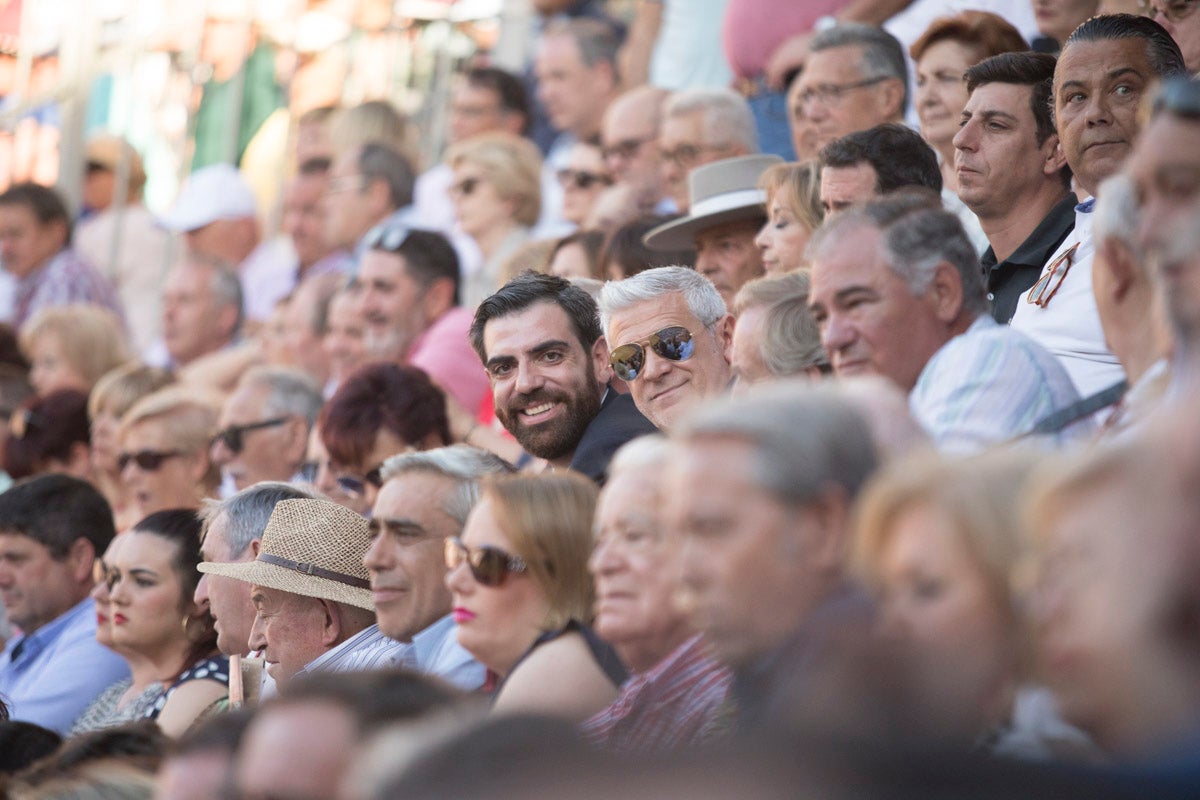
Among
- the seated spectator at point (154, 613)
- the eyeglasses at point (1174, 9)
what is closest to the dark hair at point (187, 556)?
the seated spectator at point (154, 613)

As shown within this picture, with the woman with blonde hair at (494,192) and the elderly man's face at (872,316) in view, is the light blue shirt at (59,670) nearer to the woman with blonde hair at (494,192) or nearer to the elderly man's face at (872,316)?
the woman with blonde hair at (494,192)

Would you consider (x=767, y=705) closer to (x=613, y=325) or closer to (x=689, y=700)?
(x=689, y=700)

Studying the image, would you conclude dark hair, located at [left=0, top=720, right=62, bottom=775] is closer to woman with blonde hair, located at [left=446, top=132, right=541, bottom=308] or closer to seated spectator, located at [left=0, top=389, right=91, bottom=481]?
seated spectator, located at [left=0, top=389, right=91, bottom=481]

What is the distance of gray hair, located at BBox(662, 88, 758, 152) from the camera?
721 centimetres

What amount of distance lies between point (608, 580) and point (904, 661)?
2.96 ft

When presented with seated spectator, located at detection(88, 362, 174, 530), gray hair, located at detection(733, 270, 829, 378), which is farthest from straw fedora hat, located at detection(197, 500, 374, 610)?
seated spectator, located at detection(88, 362, 174, 530)

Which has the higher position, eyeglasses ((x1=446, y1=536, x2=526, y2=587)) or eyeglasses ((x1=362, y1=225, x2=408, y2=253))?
eyeglasses ((x1=362, y1=225, x2=408, y2=253))

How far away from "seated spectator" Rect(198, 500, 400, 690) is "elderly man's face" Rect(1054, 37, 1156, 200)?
7.35 feet

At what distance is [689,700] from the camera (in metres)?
3.41

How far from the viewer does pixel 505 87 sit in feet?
31.6

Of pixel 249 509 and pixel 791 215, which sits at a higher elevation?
pixel 791 215

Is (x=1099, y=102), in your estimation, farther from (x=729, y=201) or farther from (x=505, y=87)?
(x=505, y=87)

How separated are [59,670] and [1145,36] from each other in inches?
161

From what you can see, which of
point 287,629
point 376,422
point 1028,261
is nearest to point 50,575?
point 376,422
